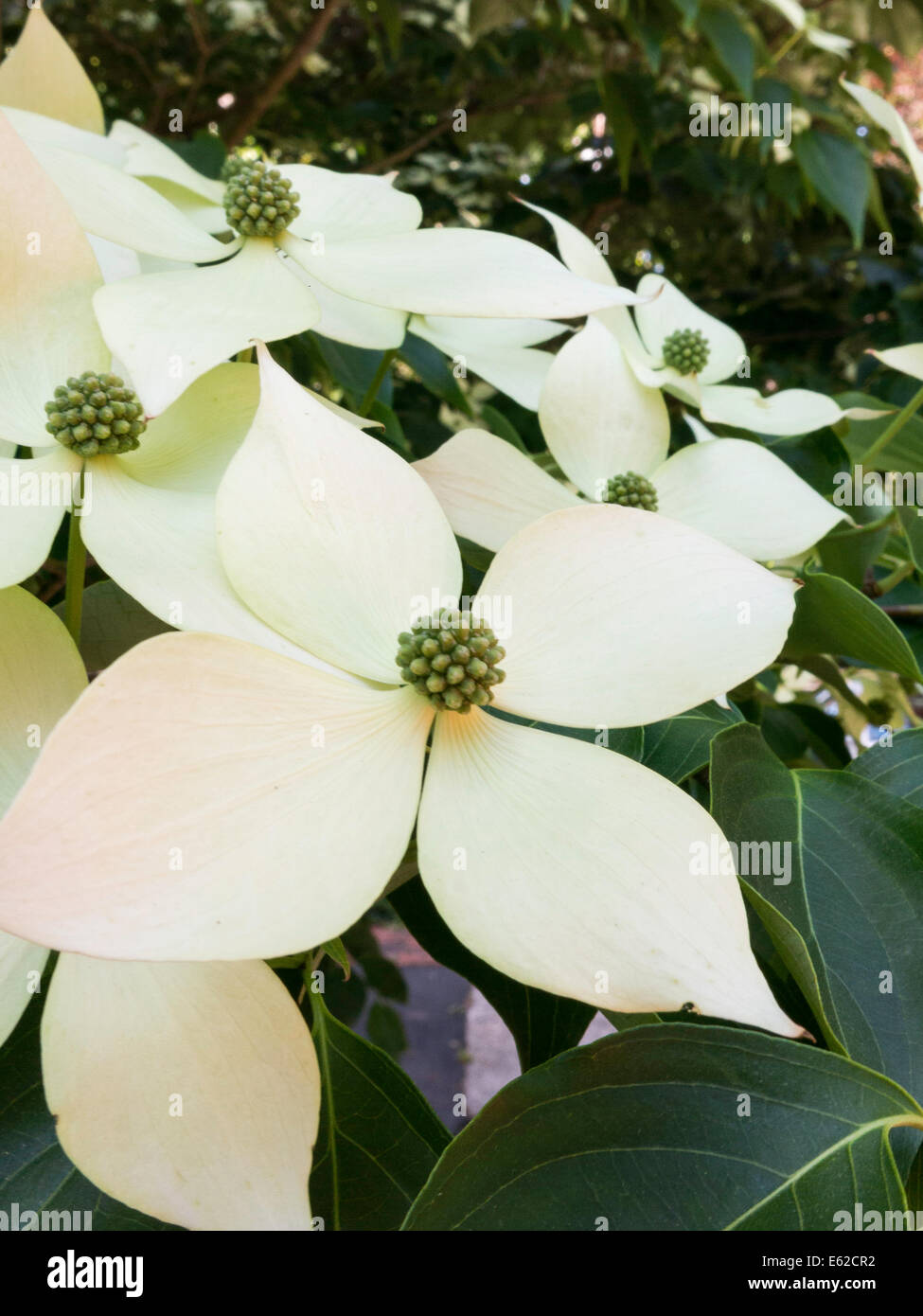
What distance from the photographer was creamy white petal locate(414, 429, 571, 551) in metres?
0.34

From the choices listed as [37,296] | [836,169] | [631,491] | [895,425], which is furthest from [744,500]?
[836,169]

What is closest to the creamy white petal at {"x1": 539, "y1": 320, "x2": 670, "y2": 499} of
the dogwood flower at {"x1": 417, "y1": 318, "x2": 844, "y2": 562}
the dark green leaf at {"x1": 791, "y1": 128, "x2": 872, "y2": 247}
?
the dogwood flower at {"x1": 417, "y1": 318, "x2": 844, "y2": 562}

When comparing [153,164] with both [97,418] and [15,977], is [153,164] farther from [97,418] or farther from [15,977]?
[15,977]

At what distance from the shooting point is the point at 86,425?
0.88 feet

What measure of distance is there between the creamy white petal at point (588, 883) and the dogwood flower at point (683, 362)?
0.21 m

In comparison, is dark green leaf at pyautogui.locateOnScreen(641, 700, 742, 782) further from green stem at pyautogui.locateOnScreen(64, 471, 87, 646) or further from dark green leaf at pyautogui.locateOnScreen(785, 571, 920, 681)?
green stem at pyautogui.locateOnScreen(64, 471, 87, 646)

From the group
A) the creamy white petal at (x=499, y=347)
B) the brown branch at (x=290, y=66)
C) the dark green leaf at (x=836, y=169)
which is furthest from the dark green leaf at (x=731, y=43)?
the creamy white petal at (x=499, y=347)

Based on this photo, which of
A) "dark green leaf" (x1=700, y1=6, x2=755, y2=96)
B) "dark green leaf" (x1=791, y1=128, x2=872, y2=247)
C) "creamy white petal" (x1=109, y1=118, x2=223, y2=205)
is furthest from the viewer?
"dark green leaf" (x1=791, y1=128, x2=872, y2=247)

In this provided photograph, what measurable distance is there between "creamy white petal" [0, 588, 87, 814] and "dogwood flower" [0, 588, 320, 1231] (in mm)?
50

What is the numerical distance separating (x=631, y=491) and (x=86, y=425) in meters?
0.20

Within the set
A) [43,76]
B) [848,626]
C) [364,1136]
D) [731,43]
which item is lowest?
[364,1136]

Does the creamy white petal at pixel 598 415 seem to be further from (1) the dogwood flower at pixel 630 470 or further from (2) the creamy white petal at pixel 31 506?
(2) the creamy white petal at pixel 31 506
